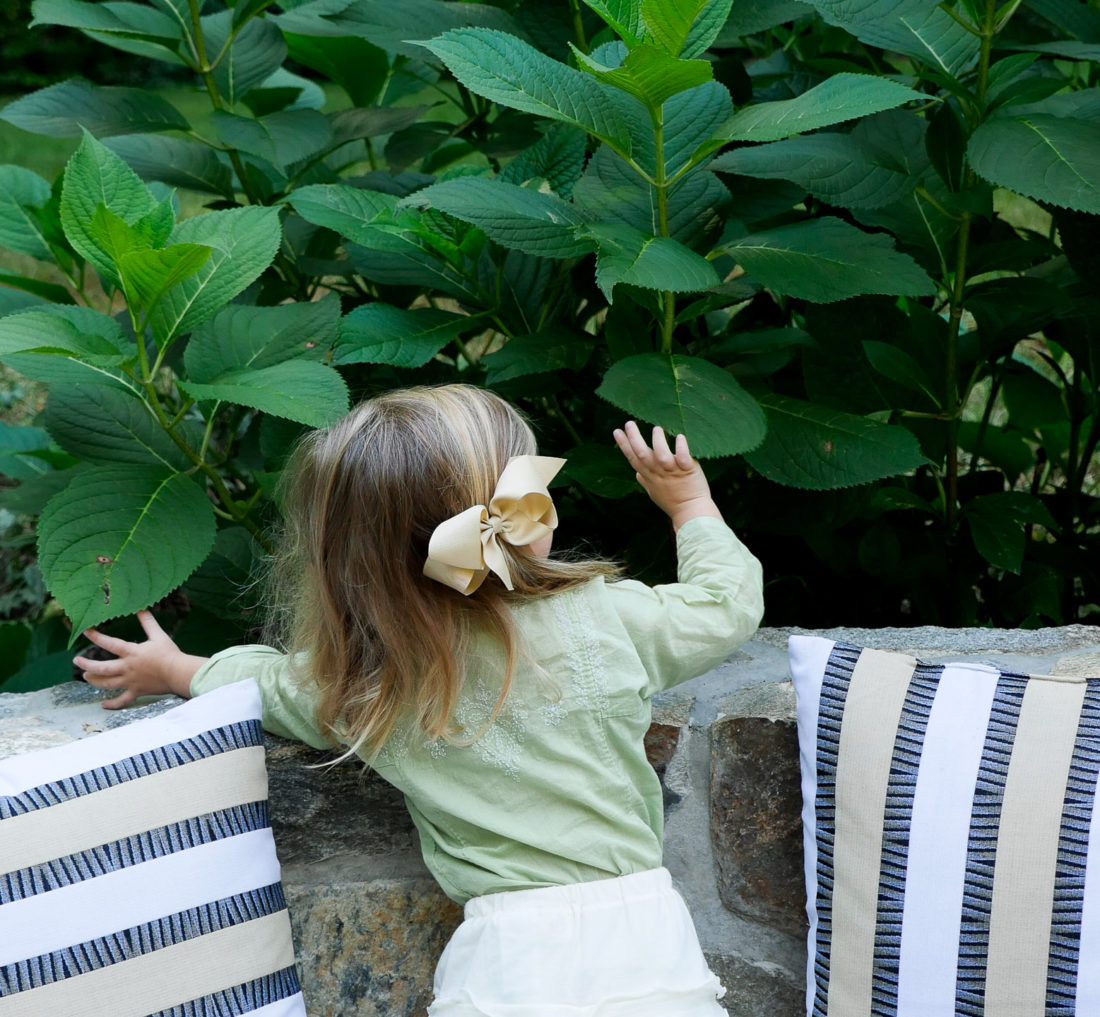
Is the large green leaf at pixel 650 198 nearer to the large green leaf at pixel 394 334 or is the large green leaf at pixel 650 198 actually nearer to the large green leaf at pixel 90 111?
the large green leaf at pixel 394 334

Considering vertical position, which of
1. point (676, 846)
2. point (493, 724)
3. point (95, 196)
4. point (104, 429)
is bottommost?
point (676, 846)

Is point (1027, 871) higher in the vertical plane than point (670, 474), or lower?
lower

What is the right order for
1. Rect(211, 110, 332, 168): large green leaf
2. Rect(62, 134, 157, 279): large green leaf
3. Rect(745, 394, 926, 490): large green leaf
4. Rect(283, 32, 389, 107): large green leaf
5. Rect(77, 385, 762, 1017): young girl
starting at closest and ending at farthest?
Rect(77, 385, 762, 1017): young girl < Rect(62, 134, 157, 279): large green leaf < Rect(745, 394, 926, 490): large green leaf < Rect(211, 110, 332, 168): large green leaf < Rect(283, 32, 389, 107): large green leaf

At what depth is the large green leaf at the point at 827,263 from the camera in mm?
1396

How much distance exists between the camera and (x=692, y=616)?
1.28 metres

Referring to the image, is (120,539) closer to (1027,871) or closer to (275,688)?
(275,688)

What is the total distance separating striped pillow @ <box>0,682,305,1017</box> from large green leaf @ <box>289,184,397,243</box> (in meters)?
0.64

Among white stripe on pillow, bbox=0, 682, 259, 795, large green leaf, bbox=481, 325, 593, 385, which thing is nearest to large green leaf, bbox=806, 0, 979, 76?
large green leaf, bbox=481, 325, 593, 385

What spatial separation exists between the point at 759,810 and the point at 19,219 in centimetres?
128

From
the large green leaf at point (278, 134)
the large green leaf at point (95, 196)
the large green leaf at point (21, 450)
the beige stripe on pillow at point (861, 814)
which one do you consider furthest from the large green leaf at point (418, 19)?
the beige stripe on pillow at point (861, 814)

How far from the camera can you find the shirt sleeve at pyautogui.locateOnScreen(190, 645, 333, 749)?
52.0 inches

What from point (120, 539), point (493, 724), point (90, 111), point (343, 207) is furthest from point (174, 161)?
point (493, 724)

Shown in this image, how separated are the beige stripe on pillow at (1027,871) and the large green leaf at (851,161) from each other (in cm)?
73

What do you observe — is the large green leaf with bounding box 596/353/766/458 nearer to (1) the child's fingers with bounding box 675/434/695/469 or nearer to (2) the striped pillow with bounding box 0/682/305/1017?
(1) the child's fingers with bounding box 675/434/695/469
